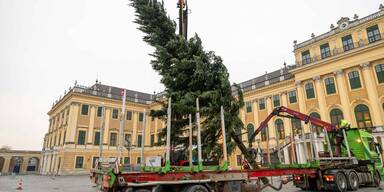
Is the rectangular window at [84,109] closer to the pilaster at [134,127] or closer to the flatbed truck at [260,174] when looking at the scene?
the pilaster at [134,127]

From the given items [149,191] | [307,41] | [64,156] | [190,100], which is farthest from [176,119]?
[64,156]

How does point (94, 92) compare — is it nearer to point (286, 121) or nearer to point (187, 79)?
point (286, 121)

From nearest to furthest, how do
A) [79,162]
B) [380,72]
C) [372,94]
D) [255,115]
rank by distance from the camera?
[372,94] < [380,72] < [255,115] < [79,162]

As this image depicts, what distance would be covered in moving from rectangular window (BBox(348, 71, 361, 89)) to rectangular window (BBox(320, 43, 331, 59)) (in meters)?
3.44

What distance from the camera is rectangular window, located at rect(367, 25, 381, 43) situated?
24.1 metres

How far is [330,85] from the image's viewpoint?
26875mm

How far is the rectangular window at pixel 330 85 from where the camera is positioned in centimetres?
2660

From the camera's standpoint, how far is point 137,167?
25.0 feet

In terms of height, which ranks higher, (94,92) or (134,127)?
(94,92)

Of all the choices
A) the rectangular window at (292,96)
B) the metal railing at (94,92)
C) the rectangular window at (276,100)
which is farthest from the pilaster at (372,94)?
the metal railing at (94,92)

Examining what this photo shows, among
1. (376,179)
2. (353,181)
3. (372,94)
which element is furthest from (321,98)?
(353,181)

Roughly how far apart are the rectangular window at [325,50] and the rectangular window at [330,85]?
272 centimetres

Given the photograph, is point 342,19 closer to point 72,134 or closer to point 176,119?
point 176,119

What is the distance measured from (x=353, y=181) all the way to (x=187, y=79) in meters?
9.99
